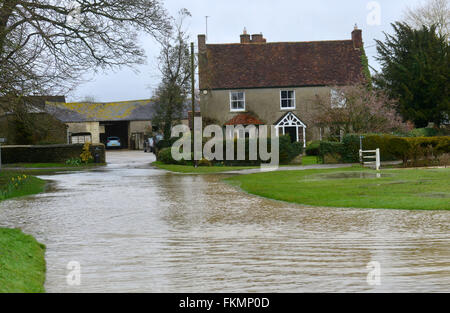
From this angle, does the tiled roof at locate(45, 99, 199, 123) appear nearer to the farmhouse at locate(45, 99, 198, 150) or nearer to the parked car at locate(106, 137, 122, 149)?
the farmhouse at locate(45, 99, 198, 150)

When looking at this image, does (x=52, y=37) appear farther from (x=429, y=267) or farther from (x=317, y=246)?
(x=429, y=267)

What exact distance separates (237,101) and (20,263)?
44.6 metres

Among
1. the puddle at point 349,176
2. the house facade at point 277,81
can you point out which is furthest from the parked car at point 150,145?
the puddle at point 349,176

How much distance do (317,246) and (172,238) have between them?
9.42ft

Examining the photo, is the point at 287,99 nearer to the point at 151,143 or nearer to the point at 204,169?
the point at 204,169

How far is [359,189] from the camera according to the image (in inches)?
778

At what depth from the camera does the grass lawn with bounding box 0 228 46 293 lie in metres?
7.39

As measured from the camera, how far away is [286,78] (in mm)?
52688

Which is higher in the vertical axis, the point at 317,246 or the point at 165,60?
the point at 165,60

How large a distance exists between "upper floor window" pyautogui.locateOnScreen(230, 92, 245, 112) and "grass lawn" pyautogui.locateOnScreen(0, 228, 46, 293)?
42.0m

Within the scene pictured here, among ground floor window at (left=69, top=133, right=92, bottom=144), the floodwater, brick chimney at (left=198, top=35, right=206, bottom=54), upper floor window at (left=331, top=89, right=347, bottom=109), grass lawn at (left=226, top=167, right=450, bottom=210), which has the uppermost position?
brick chimney at (left=198, top=35, right=206, bottom=54)

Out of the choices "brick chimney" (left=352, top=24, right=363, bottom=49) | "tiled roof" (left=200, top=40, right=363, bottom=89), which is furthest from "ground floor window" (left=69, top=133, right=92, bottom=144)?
"brick chimney" (left=352, top=24, right=363, bottom=49)

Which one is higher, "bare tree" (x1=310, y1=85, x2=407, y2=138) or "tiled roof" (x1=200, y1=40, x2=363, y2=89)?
"tiled roof" (x1=200, y1=40, x2=363, y2=89)
